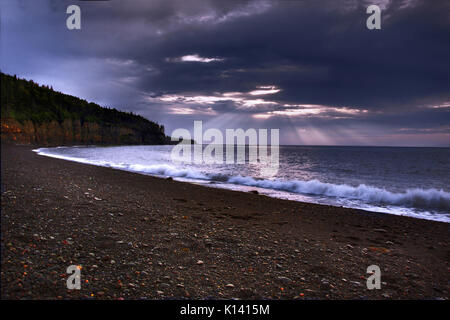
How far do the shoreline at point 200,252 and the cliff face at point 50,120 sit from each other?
99632mm

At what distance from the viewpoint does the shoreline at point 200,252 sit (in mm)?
3686

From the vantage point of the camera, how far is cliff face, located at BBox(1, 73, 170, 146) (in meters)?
90.0

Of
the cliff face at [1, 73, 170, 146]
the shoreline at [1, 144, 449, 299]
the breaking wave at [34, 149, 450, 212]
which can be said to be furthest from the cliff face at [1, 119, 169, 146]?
the shoreline at [1, 144, 449, 299]

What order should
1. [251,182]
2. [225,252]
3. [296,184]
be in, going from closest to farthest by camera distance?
1. [225,252]
2. [296,184]
3. [251,182]

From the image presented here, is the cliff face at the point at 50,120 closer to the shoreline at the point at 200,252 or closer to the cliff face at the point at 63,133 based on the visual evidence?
the cliff face at the point at 63,133

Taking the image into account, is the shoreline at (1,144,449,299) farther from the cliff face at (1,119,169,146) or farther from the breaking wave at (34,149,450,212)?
the cliff face at (1,119,169,146)

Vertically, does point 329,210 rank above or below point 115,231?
below

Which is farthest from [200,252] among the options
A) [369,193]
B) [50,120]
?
[50,120]

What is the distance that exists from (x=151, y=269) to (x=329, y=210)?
8921 mm

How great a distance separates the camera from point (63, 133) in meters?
124

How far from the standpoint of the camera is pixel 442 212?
11672 mm

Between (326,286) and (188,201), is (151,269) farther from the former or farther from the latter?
(188,201)

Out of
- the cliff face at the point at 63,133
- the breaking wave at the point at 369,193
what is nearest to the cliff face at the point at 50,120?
the cliff face at the point at 63,133
